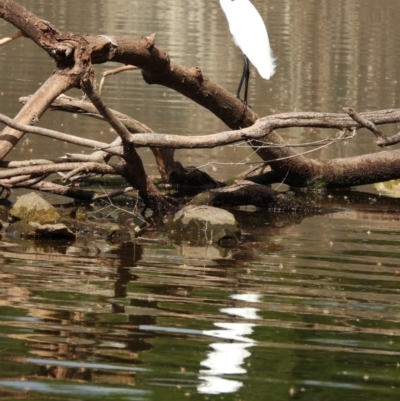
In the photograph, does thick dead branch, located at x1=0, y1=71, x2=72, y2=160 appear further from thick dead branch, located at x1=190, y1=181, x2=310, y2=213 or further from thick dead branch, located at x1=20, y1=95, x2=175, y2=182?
thick dead branch, located at x1=190, y1=181, x2=310, y2=213

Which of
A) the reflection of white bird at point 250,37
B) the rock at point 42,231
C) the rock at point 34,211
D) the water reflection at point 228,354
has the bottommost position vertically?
the water reflection at point 228,354

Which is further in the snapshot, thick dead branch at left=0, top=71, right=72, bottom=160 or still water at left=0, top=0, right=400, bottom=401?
thick dead branch at left=0, top=71, right=72, bottom=160

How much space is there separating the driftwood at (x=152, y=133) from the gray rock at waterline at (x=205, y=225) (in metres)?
0.64

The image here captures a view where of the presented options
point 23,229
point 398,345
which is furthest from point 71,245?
point 398,345

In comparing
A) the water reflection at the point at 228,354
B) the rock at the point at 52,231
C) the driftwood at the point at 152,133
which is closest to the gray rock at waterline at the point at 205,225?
the driftwood at the point at 152,133

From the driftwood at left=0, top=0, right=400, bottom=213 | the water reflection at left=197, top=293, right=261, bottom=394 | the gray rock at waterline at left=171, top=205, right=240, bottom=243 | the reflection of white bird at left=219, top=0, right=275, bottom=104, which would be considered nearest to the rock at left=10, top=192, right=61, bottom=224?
the driftwood at left=0, top=0, right=400, bottom=213

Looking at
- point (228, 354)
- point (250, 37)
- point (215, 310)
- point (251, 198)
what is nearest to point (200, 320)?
point (215, 310)

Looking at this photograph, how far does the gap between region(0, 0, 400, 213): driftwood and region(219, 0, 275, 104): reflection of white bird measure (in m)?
1.26

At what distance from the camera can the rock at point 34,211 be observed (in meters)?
9.70

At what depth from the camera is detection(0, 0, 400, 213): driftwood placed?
8820mm

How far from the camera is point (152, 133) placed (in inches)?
402

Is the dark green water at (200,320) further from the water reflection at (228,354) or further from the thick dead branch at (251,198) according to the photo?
the thick dead branch at (251,198)

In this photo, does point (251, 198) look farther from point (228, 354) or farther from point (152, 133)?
point (228, 354)

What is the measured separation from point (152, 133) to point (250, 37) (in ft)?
11.6
